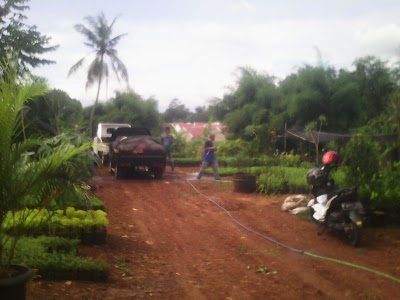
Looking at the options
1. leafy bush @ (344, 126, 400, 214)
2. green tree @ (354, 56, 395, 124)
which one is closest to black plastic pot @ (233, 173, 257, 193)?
leafy bush @ (344, 126, 400, 214)

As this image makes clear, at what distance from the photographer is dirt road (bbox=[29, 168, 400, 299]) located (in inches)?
220

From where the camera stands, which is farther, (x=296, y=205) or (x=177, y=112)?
(x=177, y=112)

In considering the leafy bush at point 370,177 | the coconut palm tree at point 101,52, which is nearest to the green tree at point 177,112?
the coconut palm tree at point 101,52

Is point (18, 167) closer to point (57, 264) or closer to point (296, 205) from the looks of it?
point (57, 264)

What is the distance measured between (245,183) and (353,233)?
5875 millimetres

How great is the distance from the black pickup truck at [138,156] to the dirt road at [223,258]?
4.64 m

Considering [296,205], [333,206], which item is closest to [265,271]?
[333,206]

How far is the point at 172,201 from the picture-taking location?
1234 centimetres

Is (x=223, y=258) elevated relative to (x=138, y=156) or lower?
lower

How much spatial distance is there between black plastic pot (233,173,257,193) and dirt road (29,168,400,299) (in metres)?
1.63

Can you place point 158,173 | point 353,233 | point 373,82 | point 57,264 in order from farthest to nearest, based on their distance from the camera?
point 373,82 → point 158,173 → point 353,233 → point 57,264

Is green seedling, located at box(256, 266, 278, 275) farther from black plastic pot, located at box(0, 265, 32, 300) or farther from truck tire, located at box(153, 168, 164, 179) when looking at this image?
truck tire, located at box(153, 168, 164, 179)

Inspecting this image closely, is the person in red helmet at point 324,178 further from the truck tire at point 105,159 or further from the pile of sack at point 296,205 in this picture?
the truck tire at point 105,159

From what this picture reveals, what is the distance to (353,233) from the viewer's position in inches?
308
